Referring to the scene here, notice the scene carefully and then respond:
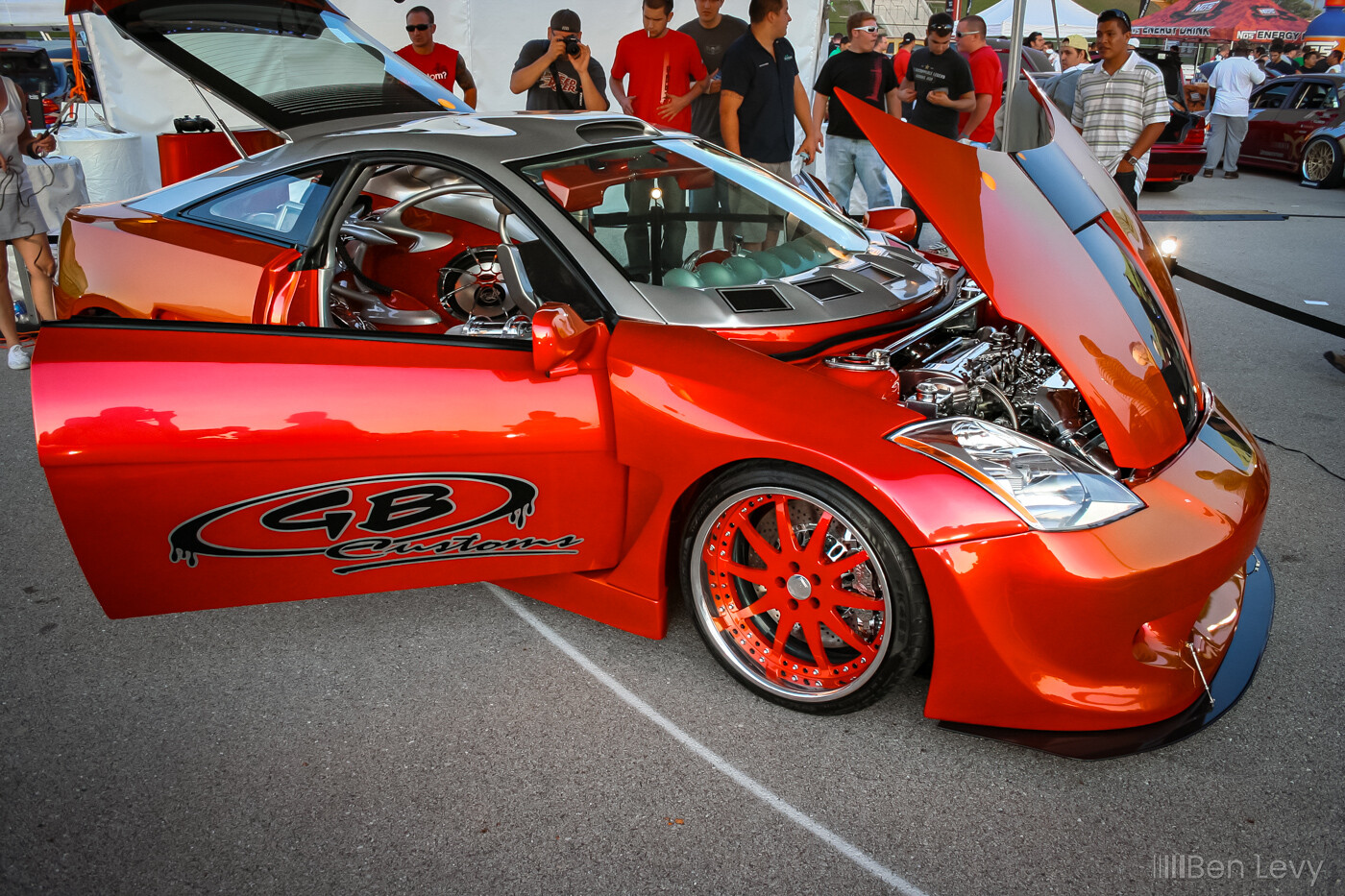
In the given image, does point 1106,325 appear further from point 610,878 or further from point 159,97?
point 159,97

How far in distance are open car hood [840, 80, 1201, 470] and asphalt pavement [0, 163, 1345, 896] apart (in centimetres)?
13

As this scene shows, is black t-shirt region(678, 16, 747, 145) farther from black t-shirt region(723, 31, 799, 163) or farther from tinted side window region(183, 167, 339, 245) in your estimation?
tinted side window region(183, 167, 339, 245)

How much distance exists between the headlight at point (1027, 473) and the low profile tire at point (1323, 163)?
40.2 feet

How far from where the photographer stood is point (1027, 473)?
197cm

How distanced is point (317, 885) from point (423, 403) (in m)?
1.05

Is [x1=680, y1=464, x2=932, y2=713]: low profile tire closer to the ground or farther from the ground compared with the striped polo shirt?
closer to the ground

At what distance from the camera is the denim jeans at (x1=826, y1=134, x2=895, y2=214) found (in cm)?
703

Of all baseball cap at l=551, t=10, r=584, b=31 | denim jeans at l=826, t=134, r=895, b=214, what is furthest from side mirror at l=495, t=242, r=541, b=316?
denim jeans at l=826, t=134, r=895, b=214

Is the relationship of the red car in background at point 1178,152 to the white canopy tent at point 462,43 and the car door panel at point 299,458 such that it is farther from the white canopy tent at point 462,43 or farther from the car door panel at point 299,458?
the car door panel at point 299,458

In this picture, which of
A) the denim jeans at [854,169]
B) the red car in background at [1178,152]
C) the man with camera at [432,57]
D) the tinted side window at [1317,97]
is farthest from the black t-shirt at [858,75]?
the tinted side window at [1317,97]

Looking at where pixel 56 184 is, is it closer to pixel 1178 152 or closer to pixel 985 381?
pixel 985 381

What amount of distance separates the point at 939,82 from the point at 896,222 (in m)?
4.09

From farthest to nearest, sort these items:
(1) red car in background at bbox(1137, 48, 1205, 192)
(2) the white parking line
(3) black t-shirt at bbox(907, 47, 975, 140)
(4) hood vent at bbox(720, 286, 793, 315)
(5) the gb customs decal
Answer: (1) red car in background at bbox(1137, 48, 1205, 192)
(3) black t-shirt at bbox(907, 47, 975, 140)
(4) hood vent at bbox(720, 286, 793, 315)
(5) the gb customs decal
(2) the white parking line

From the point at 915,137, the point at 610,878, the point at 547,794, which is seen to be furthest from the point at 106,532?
the point at 915,137
